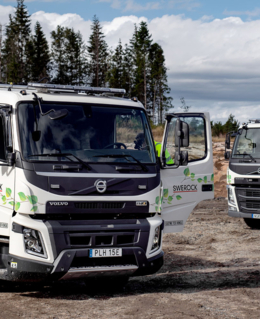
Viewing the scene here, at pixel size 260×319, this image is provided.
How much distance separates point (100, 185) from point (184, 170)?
5.39 feet

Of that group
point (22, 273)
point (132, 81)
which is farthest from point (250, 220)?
point (132, 81)

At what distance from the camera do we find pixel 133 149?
6.79 m

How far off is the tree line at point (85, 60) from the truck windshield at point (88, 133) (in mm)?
57147

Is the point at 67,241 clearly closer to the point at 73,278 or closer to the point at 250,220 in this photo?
the point at 73,278

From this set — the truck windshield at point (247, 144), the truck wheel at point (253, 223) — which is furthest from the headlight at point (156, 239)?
the truck wheel at point (253, 223)

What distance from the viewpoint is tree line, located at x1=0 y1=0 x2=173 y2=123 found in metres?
65.4

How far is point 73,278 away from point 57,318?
579mm

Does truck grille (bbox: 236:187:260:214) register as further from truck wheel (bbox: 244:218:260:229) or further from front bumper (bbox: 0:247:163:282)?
front bumper (bbox: 0:247:163:282)

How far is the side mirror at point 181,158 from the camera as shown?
7004mm

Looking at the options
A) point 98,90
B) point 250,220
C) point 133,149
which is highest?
point 98,90

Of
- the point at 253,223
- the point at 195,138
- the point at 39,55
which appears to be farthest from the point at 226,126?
the point at 39,55

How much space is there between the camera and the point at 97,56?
6994cm

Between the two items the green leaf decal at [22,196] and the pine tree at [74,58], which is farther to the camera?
the pine tree at [74,58]

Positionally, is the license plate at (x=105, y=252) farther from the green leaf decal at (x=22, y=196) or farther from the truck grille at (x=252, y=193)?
the truck grille at (x=252, y=193)
